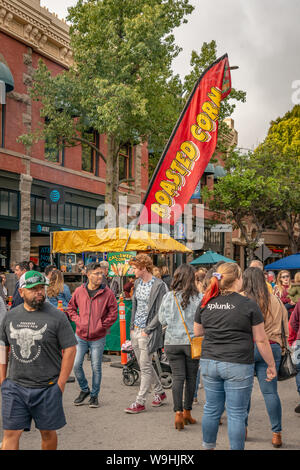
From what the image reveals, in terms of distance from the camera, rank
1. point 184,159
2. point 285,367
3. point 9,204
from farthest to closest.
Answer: point 9,204, point 184,159, point 285,367

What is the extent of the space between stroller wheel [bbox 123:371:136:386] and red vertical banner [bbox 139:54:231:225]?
314 cm

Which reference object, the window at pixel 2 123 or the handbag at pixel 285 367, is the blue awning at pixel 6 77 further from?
the handbag at pixel 285 367

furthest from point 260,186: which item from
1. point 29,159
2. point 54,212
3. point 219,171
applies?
point 29,159

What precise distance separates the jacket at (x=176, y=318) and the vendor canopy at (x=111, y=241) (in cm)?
712

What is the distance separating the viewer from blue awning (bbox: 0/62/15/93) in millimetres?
17000

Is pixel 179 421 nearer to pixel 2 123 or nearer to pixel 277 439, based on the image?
pixel 277 439

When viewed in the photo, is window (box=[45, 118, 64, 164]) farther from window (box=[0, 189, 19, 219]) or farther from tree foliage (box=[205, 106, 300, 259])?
tree foliage (box=[205, 106, 300, 259])

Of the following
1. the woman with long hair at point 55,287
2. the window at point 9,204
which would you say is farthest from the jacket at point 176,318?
the window at point 9,204

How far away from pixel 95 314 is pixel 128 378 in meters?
2.05

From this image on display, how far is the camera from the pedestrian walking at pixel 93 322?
6.91 m

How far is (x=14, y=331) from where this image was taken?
12.9 ft

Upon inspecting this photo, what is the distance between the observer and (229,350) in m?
4.23

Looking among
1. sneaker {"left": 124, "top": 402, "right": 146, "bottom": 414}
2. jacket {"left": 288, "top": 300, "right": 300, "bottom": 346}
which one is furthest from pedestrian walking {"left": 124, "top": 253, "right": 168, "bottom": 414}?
jacket {"left": 288, "top": 300, "right": 300, "bottom": 346}

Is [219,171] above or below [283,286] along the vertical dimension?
above
